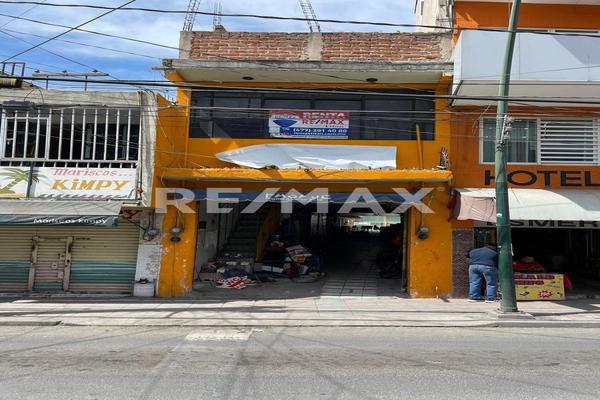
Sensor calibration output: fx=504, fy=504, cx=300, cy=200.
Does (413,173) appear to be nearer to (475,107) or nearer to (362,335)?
(475,107)

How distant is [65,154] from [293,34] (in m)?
7.16

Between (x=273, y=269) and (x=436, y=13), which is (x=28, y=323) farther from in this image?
(x=436, y=13)

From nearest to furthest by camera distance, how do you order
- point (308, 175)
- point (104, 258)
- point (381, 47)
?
1. point (308, 175)
2. point (104, 258)
3. point (381, 47)

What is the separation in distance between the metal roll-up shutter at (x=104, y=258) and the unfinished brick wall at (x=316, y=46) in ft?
18.0

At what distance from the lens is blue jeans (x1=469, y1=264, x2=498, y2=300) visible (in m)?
12.8

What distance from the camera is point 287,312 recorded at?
11375 millimetres

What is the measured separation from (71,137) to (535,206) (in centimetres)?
1209

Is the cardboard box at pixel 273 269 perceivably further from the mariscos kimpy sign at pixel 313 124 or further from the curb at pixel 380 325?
the curb at pixel 380 325

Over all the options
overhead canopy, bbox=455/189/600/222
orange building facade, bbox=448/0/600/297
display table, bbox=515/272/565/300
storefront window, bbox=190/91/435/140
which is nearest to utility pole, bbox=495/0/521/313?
overhead canopy, bbox=455/189/600/222

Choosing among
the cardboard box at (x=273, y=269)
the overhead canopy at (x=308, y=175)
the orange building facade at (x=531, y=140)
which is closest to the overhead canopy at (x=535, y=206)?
the orange building facade at (x=531, y=140)

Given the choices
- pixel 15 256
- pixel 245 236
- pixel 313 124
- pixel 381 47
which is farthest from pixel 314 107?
pixel 15 256

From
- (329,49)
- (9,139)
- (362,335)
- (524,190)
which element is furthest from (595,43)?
(9,139)

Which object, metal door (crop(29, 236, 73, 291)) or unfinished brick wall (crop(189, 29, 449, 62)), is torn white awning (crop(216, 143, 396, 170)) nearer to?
unfinished brick wall (crop(189, 29, 449, 62))

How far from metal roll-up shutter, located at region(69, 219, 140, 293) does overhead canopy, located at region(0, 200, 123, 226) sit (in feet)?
4.78
